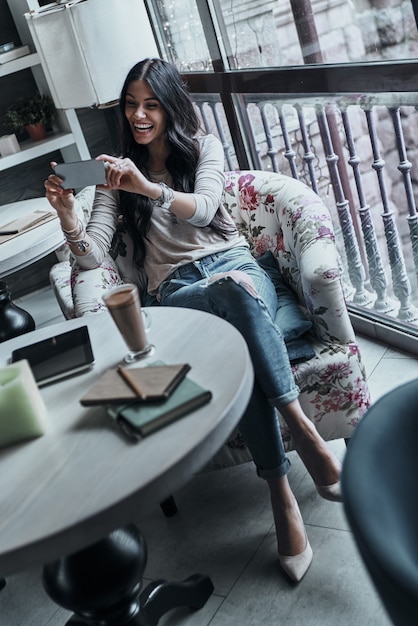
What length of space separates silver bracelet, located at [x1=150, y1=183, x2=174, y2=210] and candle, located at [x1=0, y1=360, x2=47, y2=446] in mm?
789

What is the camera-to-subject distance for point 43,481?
1.13 m

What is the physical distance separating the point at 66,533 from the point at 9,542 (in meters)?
0.08

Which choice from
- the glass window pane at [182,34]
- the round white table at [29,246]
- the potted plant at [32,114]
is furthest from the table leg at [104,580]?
the potted plant at [32,114]

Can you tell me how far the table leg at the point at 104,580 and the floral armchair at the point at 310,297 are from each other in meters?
0.51

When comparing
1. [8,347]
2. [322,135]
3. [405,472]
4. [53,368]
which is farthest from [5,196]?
[405,472]

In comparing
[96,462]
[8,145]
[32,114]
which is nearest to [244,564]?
[96,462]

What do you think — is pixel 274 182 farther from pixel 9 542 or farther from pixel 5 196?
pixel 5 196

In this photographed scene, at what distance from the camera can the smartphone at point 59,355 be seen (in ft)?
4.68

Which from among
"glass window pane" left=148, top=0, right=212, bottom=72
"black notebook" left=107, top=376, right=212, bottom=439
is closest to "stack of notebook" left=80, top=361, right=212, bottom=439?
"black notebook" left=107, top=376, right=212, bottom=439

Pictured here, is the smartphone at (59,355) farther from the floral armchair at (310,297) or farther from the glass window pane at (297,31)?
the glass window pane at (297,31)

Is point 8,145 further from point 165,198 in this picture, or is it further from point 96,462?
point 96,462

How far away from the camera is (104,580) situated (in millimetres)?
1376

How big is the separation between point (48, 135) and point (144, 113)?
158 centimetres

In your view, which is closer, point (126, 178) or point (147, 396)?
point (147, 396)
